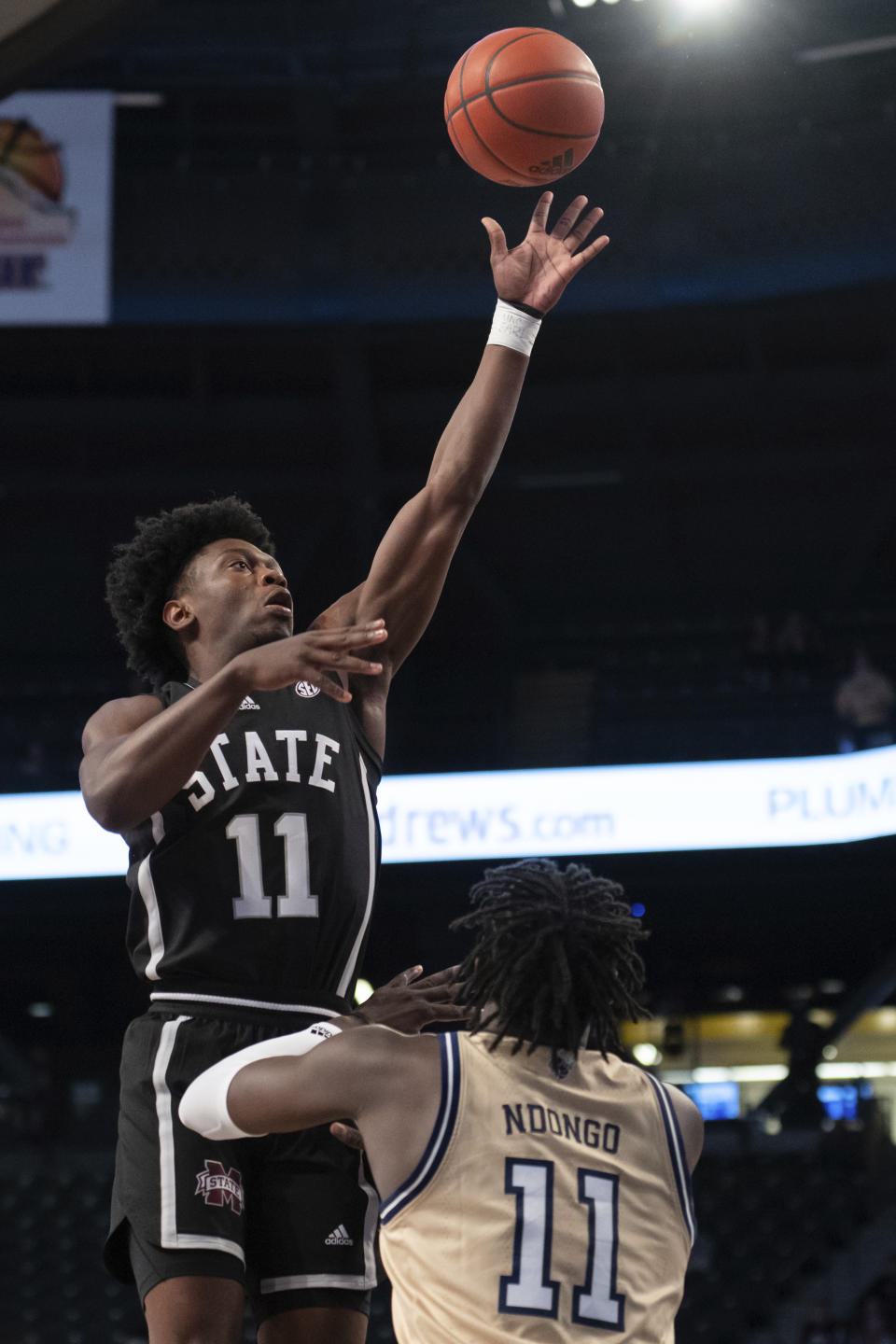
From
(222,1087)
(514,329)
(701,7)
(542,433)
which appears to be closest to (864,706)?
(542,433)

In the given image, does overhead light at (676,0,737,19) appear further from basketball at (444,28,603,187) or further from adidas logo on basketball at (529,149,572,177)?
adidas logo on basketball at (529,149,572,177)

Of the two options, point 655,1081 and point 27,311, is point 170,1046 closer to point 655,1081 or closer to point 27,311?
point 655,1081

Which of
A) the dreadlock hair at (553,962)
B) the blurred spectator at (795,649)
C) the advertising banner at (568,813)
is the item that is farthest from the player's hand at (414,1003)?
the blurred spectator at (795,649)

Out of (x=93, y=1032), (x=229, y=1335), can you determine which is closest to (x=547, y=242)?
(x=229, y=1335)

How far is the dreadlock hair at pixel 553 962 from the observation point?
2.52 metres

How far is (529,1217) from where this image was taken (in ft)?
7.75

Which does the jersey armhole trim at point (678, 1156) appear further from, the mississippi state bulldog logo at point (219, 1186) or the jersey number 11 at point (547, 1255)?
the mississippi state bulldog logo at point (219, 1186)

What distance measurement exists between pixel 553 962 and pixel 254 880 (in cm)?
77

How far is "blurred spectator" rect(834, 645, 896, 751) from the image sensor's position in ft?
48.8

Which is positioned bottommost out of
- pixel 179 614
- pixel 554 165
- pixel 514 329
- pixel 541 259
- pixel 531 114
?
pixel 179 614

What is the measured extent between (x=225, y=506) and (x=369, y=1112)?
65.1 inches

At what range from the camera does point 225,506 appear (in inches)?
143

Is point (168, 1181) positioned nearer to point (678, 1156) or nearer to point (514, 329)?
point (678, 1156)

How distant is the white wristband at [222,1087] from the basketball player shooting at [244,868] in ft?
0.76
